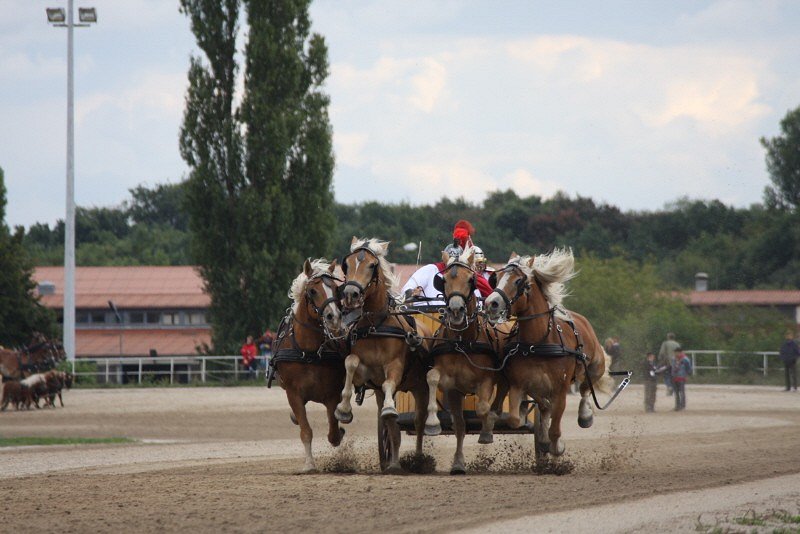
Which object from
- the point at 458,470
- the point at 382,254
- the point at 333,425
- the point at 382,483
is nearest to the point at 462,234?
the point at 382,254

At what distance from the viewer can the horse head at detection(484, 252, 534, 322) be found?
11945mm

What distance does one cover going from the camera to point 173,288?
63.1 metres

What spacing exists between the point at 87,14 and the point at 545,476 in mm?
33008

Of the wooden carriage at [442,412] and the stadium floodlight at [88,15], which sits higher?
the stadium floodlight at [88,15]

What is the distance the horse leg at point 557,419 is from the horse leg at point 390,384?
1584 millimetres

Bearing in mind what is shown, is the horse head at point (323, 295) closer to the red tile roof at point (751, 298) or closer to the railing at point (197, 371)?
the railing at point (197, 371)

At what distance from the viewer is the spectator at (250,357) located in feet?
127

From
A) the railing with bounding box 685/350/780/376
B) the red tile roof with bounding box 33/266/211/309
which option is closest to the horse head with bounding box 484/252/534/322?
the railing with bounding box 685/350/780/376

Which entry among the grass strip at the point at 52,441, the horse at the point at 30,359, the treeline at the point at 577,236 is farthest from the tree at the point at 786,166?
the grass strip at the point at 52,441

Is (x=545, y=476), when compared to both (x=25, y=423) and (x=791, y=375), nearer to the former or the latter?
(x=25, y=423)

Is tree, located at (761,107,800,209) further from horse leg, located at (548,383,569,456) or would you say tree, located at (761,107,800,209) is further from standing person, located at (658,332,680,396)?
horse leg, located at (548,383,569,456)

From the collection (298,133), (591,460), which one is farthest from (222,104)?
(591,460)

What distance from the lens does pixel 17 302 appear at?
4175 cm

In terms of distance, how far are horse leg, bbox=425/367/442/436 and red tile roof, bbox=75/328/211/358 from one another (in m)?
41.9
